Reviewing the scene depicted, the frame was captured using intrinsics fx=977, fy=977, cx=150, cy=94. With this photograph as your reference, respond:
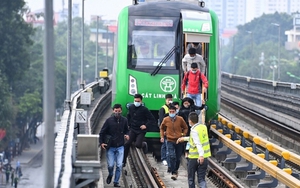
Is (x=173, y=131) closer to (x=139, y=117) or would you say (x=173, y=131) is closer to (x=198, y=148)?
(x=139, y=117)

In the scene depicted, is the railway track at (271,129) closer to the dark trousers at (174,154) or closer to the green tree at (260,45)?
the dark trousers at (174,154)

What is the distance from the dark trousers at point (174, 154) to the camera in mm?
19969

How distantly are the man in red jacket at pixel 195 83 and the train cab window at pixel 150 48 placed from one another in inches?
115

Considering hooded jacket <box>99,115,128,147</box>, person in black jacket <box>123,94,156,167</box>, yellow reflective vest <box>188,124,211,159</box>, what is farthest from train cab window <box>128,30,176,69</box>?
yellow reflective vest <box>188,124,211,159</box>

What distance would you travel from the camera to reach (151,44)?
24828 millimetres

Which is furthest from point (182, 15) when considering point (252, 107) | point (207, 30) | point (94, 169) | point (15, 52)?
point (15, 52)

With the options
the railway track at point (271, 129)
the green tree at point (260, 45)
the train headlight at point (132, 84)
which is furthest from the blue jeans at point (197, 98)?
the green tree at point (260, 45)

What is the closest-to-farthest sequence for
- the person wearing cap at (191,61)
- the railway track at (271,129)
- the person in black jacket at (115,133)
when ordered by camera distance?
1. the person in black jacket at (115,133)
2. the person wearing cap at (191,61)
3. the railway track at (271,129)

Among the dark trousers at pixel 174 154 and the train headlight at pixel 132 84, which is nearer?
the dark trousers at pixel 174 154

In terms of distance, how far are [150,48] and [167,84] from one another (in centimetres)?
103

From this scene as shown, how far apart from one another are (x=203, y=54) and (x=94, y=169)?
10.8 meters

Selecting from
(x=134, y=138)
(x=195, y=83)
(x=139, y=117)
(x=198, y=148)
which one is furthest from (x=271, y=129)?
(x=198, y=148)

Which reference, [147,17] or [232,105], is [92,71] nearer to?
[232,105]

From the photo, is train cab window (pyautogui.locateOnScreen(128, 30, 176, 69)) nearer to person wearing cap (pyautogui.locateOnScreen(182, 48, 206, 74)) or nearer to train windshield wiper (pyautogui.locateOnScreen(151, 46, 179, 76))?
train windshield wiper (pyautogui.locateOnScreen(151, 46, 179, 76))
